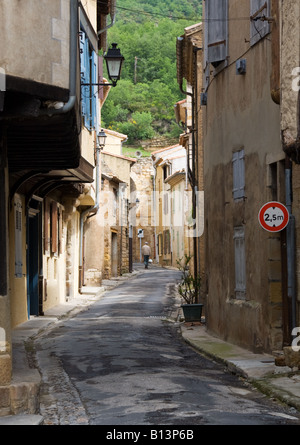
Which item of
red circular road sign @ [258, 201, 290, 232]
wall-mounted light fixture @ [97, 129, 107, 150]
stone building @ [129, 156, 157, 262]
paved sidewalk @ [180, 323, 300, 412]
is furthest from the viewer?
stone building @ [129, 156, 157, 262]

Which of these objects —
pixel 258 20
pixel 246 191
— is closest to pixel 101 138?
pixel 246 191

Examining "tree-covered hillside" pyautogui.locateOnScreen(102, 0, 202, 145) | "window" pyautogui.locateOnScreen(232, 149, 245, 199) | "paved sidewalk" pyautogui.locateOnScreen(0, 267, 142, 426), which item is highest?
"tree-covered hillside" pyautogui.locateOnScreen(102, 0, 202, 145)

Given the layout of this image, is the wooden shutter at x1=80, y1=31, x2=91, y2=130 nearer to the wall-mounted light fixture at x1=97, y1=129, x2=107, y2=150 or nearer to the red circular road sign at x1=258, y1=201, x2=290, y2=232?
the red circular road sign at x1=258, y1=201, x2=290, y2=232

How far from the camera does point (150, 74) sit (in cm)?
9481

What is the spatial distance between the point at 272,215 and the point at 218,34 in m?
6.15

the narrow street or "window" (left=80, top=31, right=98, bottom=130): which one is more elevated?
"window" (left=80, top=31, right=98, bottom=130)

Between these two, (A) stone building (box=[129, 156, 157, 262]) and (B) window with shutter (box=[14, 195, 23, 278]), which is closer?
(B) window with shutter (box=[14, 195, 23, 278])

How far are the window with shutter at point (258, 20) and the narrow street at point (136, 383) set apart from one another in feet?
18.4

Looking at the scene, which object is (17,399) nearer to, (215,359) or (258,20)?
(215,359)

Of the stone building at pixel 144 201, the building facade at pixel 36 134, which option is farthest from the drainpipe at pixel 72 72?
the stone building at pixel 144 201

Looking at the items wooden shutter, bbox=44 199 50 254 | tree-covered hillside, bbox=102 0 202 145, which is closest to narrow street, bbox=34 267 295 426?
wooden shutter, bbox=44 199 50 254

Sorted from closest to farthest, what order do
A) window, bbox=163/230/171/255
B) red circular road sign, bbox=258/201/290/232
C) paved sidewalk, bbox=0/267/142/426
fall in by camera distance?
paved sidewalk, bbox=0/267/142/426 → red circular road sign, bbox=258/201/290/232 → window, bbox=163/230/171/255

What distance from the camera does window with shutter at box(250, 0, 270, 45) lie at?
537 inches

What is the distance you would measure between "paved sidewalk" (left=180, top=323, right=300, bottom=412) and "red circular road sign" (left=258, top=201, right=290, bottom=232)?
79.0 inches
